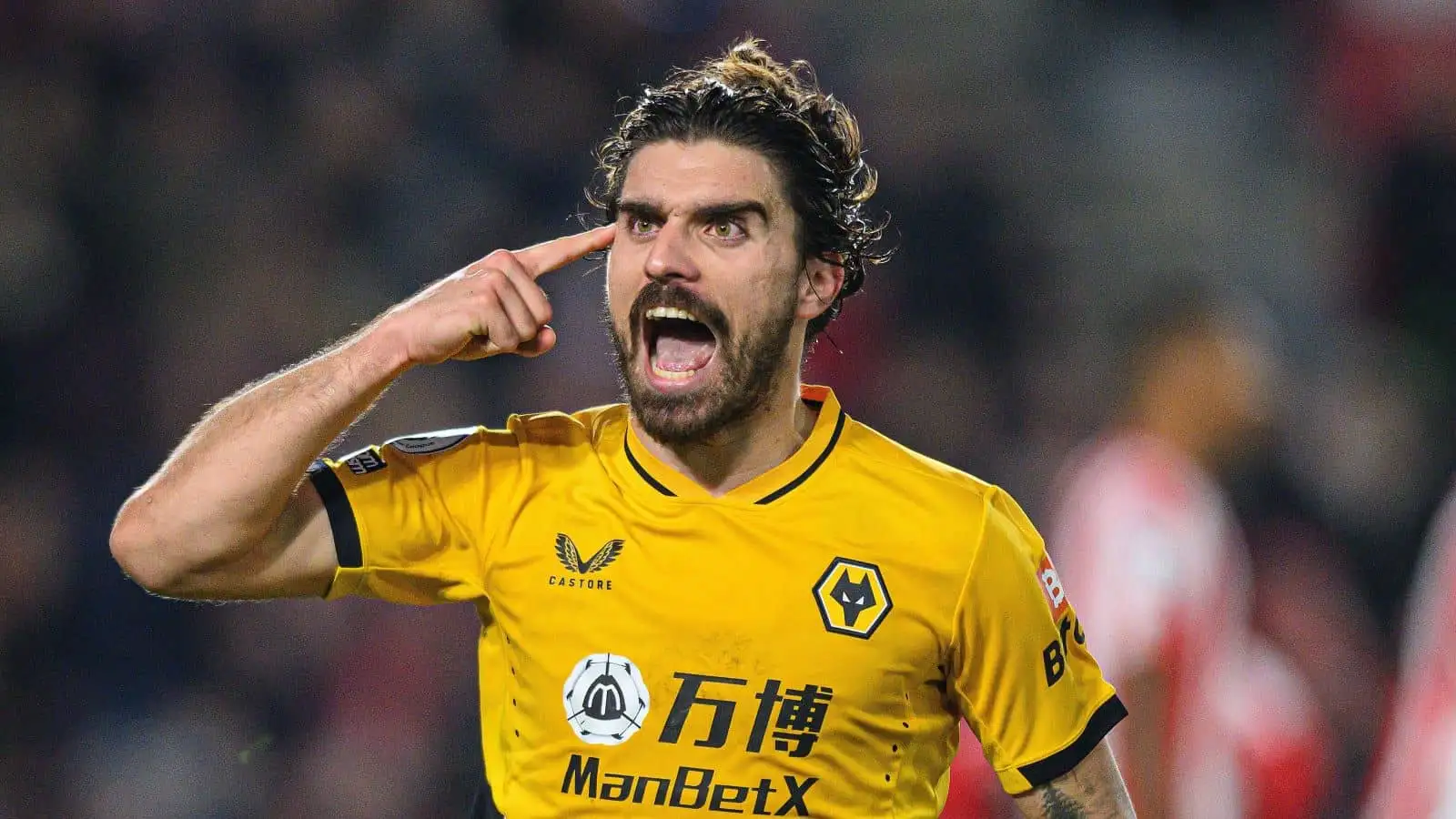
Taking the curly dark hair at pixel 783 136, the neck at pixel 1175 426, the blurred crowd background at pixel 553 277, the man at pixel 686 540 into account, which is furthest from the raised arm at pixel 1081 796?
the blurred crowd background at pixel 553 277

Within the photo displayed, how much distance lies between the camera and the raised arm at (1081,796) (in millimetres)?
2527

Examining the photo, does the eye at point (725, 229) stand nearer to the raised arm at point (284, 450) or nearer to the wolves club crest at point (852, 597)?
the raised arm at point (284, 450)

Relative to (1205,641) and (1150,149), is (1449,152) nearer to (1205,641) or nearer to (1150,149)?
(1150,149)

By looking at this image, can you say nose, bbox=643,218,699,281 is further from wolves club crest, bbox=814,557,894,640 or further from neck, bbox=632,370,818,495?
wolves club crest, bbox=814,557,894,640

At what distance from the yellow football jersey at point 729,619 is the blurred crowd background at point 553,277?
282cm

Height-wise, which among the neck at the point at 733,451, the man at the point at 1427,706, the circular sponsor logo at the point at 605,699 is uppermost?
the neck at the point at 733,451

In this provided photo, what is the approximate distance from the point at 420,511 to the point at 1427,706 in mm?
4352

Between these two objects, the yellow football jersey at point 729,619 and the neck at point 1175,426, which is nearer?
the yellow football jersey at point 729,619

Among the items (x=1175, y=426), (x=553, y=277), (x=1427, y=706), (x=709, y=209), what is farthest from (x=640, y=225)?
(x=1427, y=706)

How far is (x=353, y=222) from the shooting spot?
590 centimetres

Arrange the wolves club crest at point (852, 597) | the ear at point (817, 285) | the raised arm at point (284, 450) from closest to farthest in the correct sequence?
the raised arm at point (284, 450), the wolves club crest at point (852, 597), the ear at point (817, 285)

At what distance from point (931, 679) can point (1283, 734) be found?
3.41 m

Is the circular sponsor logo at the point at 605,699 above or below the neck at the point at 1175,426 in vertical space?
above

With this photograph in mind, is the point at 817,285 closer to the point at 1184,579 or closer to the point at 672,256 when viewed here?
the point at 672,256
